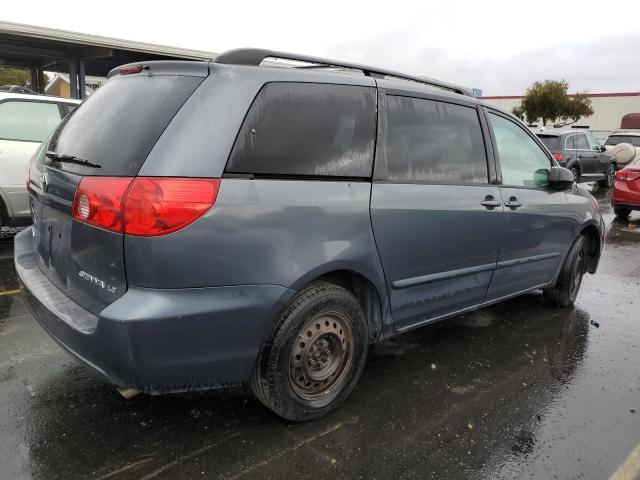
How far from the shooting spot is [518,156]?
4039mm

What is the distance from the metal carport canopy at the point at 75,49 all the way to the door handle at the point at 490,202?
48.0 ft

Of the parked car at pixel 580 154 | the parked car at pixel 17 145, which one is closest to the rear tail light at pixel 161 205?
the parked car at pixel 17 145

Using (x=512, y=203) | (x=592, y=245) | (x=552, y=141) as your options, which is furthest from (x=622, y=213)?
(x=512, y=203)

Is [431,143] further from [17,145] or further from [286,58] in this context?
[17,145]

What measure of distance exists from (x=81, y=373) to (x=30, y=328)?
0.91 metres

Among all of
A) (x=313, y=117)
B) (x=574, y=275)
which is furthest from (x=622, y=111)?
(x=313, y=117)

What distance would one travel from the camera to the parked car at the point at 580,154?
13.7m

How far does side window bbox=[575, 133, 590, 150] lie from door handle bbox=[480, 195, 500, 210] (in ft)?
41.5

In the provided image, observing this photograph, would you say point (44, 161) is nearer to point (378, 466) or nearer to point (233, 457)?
point (233, 457)

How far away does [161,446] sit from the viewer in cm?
246

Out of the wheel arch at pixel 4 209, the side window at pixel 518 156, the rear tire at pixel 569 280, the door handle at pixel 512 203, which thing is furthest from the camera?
the wheel arch at pixel 4 209

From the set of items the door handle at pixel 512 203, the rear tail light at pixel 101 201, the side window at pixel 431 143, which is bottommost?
the door handle at pixel 512 203

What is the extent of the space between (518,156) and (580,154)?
1206cm

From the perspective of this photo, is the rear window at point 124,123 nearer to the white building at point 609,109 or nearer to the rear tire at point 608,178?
the rear tire at point 608,178
